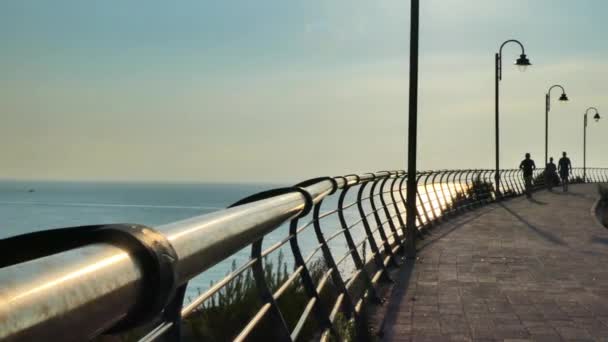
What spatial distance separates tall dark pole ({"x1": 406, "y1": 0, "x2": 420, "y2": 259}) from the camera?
12898 mm

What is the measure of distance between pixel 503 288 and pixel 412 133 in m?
4.47

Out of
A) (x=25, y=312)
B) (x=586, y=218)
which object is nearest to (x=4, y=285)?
(x=25, y=312)

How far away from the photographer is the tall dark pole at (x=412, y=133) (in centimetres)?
1290

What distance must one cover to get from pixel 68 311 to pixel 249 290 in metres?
6.85

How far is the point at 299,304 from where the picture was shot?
7773mm

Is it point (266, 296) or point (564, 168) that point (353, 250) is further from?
point (564, 168)

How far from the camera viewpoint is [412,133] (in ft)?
44.9

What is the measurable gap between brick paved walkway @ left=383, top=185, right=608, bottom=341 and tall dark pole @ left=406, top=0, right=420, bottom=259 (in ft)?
1.37

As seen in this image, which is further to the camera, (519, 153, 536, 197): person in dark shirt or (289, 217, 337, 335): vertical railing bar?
(519, 153, 536, 197): person in dark shirt

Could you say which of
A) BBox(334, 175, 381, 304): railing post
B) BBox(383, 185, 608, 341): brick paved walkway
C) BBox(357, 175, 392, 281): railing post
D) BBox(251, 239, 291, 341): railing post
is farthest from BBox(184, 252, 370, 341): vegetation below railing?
BBox(251, 239, 291, 341): railing post

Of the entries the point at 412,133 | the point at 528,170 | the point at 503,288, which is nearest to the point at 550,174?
the point at 528,170

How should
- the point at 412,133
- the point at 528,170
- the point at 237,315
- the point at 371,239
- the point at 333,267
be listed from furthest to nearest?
the point at 528,170
the point at 412,133
the point at 371,239
the point at 237,315
the point at 333,267

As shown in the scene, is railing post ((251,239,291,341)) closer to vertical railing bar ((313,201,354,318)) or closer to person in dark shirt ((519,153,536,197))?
vertical railing bar ((313,201,354,318))

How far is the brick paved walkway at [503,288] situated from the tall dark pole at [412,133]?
42cm
